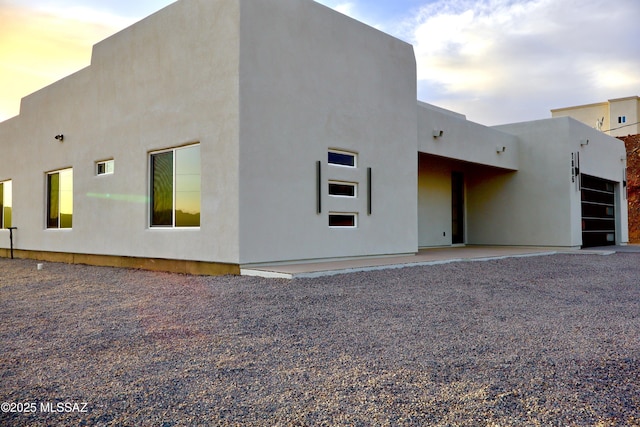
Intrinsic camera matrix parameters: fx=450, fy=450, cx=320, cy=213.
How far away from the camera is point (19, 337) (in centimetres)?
337

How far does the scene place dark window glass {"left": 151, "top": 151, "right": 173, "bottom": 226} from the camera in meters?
7.49

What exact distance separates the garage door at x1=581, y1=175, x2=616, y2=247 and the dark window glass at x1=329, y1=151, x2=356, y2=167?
899cm

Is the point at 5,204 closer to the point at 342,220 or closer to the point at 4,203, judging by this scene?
the point at 4,203

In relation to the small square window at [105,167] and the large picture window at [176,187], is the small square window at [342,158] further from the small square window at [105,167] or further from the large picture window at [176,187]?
the small square window at [105,167]

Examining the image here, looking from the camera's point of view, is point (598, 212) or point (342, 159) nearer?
point (342, 159)

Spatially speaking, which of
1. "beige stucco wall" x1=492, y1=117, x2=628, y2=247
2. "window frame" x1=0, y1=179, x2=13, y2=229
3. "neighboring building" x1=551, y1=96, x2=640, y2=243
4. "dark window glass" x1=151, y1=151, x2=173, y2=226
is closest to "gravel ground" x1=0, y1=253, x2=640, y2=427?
"dark window glass" x1=151, y1=151, x2=173, y2=226

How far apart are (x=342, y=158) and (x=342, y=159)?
0.06ft

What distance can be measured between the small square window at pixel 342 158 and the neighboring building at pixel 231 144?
0.03 meters

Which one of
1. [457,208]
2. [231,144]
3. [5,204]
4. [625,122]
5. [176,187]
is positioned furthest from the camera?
[625,122]

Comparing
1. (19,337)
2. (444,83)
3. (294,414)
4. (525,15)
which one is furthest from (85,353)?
(444,83)

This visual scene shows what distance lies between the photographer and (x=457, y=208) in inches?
546

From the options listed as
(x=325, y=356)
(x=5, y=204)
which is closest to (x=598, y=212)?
(x=325, y=356)

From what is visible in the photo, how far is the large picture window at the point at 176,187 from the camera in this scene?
23.3 feet

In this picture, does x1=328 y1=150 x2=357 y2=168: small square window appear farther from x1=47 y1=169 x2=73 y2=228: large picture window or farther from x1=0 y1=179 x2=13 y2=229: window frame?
x1=0 y1=179 x2=13 y2=229: window frame
